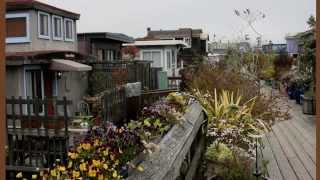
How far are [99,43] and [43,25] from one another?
6.79 meters

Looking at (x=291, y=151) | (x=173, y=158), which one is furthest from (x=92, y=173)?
(x=291, y=151)

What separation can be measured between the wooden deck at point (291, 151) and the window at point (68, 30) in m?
11.1

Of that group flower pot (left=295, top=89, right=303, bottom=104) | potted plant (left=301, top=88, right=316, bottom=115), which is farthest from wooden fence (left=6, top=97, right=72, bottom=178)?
flower pot (left=295, top=89, right=303, bottom=104)

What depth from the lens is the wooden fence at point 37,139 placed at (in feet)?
26.2

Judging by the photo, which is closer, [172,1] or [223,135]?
[172,1]

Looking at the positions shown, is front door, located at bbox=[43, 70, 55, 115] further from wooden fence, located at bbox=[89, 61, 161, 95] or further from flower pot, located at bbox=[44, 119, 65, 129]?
flower pot, located at bbox=[44, 119, 65, 129]

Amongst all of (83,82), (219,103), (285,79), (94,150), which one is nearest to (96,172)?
(94,150)

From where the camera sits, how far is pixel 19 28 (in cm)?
1698

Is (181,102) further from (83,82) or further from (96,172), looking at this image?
(83,82)

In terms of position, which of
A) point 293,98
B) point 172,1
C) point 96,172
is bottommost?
point 293,98

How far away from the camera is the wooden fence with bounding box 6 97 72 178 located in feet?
26.2

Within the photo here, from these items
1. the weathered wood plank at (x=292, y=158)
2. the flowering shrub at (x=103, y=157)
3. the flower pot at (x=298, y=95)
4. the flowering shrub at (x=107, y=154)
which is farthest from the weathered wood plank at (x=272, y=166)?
the flower pot at (x=298, y=95)

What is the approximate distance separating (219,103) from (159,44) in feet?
71.8

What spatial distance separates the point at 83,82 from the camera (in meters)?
20.2
